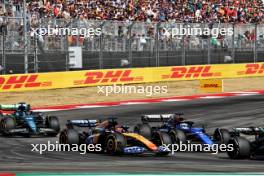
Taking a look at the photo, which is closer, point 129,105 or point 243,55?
point 129,105

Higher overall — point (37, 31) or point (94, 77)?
point (37, 31)

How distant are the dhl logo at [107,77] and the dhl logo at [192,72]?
3055 millimetres

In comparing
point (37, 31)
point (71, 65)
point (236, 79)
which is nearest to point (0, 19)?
point (37, 31)

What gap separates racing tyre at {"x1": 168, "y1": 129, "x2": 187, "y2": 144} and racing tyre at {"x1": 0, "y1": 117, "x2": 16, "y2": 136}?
474 cm

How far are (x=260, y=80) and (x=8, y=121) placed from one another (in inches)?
864

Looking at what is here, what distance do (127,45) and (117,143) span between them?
64.4 ft

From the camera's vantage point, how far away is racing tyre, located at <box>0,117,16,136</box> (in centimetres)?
1719

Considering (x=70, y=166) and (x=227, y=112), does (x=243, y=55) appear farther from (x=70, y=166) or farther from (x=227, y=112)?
(x=70, y=166)

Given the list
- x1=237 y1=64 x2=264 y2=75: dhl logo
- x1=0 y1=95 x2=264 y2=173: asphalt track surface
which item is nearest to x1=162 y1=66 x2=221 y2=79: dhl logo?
x1=237 y1=64 x2=264 y2=75: dhl logo

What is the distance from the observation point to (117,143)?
1374 cm

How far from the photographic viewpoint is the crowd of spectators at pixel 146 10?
3609 cm

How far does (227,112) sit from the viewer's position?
23359 millimetres

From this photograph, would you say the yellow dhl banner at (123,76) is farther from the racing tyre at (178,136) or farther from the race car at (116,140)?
the racing tyre at (178,136)

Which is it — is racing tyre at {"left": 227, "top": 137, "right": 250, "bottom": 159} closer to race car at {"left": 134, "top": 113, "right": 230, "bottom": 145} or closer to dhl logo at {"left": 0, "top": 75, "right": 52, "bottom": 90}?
race car at {"left": 134, "top": 113, "right": 230, "bottom": 145}
